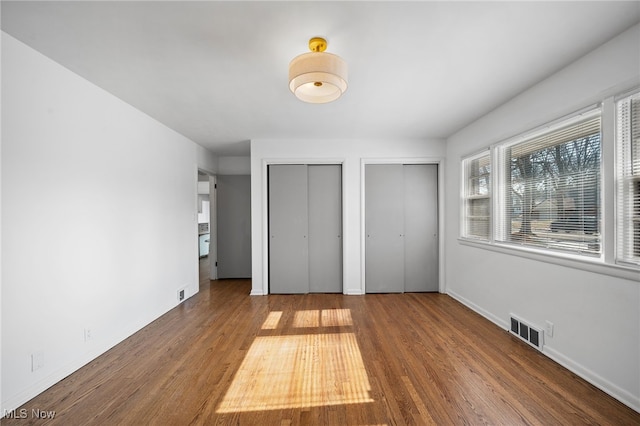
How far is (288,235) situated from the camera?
15.3ft

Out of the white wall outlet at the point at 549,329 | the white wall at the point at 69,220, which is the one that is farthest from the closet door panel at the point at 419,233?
the white wall at the point at 69,220

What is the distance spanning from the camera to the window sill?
190 centimetres

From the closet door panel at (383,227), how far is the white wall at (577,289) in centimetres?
137

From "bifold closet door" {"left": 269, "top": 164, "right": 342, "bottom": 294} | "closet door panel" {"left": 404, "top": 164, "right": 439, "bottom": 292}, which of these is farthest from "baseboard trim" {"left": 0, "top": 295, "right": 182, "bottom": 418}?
"closet door panel" {"left": 404, "top": 164, "right": 439, "bottom": 292}

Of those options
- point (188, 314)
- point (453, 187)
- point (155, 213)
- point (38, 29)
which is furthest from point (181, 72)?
point (453, 187)

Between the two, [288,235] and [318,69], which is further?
[288,235]

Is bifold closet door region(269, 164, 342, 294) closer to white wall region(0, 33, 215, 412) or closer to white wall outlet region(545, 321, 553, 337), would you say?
white wall region(0, 33, 215, 412)

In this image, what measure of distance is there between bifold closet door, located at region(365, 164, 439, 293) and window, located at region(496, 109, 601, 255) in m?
1.41

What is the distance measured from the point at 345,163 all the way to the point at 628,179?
3222mm

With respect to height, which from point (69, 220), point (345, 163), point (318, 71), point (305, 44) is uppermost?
point (305, 44)

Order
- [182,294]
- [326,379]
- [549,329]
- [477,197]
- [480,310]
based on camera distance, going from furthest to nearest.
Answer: [182,294]
[477,197]
[480,310]
[549,329]
[326,379]

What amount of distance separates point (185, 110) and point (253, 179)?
5.00ft

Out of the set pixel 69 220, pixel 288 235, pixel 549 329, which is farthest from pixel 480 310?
pixel 69 220

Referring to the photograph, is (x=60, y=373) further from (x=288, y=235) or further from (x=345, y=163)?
(x=345, y=163)
